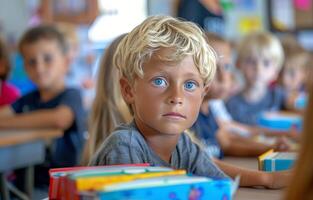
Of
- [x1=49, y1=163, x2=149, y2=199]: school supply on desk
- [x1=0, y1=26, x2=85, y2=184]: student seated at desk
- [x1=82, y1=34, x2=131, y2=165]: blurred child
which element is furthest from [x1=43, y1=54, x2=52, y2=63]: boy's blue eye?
[x1=49, y1=163, x2=149, y2=199]: school supply on desk

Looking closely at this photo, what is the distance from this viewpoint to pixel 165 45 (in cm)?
142

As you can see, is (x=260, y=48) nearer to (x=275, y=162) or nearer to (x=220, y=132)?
(x=220, y=132)

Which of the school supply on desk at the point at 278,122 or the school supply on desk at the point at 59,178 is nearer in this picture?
the school supply on desk at the point at 59,178

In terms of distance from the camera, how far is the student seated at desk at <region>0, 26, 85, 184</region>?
133 inches

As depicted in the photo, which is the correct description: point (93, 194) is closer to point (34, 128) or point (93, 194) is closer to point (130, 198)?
point (130, 198)

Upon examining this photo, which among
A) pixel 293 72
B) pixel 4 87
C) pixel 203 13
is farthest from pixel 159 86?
pixel 203 13

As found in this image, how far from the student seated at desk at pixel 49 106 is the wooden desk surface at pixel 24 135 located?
0.07 m

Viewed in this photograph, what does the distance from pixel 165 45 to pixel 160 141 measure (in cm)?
21

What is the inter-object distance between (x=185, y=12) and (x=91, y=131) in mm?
4135

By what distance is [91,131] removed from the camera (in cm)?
237

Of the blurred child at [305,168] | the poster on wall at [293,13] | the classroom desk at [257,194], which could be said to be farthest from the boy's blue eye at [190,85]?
the poster on wall at [293,13]

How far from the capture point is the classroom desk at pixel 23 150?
10.1 feet

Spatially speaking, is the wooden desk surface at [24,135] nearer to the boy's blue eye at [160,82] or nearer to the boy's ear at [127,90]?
the boy's ear at [127,90]

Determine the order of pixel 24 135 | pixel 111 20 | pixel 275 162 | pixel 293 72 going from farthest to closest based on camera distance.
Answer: pixel 111 20 → pixel 293 72 → pixel 24 135 → pixel 275 162
